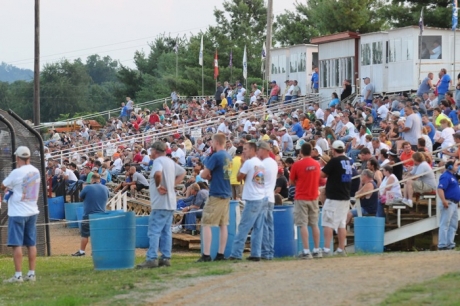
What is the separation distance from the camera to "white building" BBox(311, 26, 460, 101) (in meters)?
41.6

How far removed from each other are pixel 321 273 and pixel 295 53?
4190 cm

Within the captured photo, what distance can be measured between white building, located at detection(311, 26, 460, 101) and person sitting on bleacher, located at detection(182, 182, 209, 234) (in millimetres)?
18628

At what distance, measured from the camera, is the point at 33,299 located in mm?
12383

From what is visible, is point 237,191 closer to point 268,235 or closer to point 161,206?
point 268,235

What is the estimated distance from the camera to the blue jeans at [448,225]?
1762 centimetres

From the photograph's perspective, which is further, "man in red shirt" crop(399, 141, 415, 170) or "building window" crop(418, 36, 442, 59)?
"building window" crop(418, 36, 442, 59)

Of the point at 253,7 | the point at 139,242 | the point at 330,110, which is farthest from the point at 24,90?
the point at 139,242

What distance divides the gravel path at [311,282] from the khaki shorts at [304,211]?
4.43ft

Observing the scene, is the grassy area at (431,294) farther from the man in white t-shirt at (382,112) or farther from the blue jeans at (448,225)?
the man in white t-shirt at (382,112)

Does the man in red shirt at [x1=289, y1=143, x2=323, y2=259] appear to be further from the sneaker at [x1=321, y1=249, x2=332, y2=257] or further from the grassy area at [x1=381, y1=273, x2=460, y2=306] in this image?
the grassy area at [x1=381, y1=273, x2=460, y2=306]

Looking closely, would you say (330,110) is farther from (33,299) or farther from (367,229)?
(33,299)

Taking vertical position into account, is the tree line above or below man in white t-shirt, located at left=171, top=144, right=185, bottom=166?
above

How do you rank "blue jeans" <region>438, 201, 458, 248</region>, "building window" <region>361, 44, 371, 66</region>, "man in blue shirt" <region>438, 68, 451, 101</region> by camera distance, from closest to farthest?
"blue jeans" <region>438, 201, 458, 248</region> → "man in blue shirt" <region>438, 68, 451, 101</region> → "building window" <region>361, 44, 371, 66</region>

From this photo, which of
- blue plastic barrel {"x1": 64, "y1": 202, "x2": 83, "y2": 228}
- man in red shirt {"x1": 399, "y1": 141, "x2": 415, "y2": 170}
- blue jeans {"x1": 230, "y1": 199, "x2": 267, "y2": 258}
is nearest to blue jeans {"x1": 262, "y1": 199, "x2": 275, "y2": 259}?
blue jeans {"x1": 230, "y1": 199, "x2": 267, "y2": 258}
